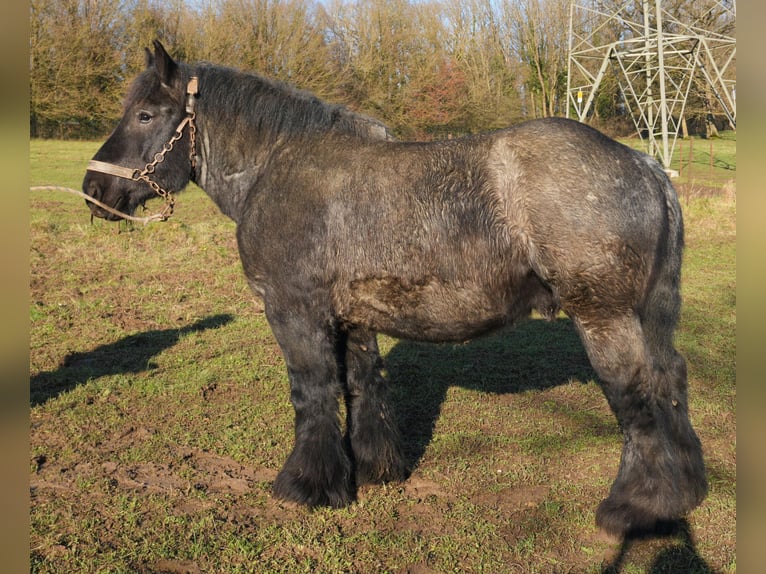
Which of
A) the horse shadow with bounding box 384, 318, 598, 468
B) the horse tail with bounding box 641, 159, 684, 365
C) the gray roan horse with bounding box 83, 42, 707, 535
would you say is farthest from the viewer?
the horse shadow with bounding box 384, 318, 598, 468

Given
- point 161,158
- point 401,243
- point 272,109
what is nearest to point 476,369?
point 401,243

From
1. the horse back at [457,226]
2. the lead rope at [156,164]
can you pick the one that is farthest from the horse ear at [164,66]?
the horse back at [457,226]

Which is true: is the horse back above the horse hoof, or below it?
above

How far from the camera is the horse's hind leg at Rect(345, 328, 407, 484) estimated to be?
180 inches

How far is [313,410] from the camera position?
428cm

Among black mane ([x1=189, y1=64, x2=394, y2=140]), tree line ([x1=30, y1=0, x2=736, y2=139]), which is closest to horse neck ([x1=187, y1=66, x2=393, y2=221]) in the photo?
black mane ([x1=189, y1=64, x2=394, y2=140])

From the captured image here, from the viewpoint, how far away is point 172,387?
616 centimetres

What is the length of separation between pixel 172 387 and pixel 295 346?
249 cm

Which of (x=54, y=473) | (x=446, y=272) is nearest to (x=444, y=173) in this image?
(x=446, y=272)

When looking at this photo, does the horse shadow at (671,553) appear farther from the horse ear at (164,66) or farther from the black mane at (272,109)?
the horse ear at (164,66)

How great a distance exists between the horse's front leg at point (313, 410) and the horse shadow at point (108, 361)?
2.90 metres

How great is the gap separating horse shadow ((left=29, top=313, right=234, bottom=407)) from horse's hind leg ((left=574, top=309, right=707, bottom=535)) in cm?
486

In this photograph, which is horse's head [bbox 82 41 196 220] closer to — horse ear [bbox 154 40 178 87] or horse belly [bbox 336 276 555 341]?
horse ear [bbox 154 40 178 87]
